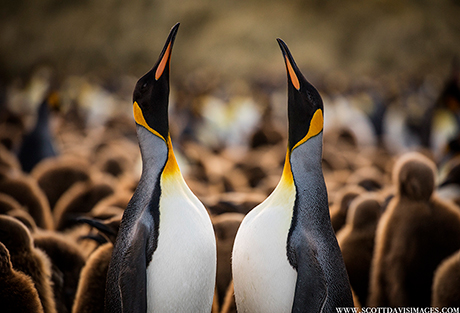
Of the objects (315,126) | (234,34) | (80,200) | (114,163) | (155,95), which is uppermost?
(234,34)

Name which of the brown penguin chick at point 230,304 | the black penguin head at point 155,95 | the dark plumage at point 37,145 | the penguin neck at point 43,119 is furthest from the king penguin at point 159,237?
the penguin neck at point 43,119

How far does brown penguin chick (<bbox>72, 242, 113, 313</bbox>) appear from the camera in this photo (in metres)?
2.33

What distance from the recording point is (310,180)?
2.14 m

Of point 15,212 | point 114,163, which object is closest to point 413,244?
point 15,212

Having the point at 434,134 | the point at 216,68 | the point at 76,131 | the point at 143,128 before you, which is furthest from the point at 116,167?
the point at 216,68

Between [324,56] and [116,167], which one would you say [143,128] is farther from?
[324,56]

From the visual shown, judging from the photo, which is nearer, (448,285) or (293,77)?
(293,77)

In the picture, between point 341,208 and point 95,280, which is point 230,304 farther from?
point 341,208

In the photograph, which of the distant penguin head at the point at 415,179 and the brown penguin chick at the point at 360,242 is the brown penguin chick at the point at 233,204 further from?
the distant penguin head at the point at 415,179

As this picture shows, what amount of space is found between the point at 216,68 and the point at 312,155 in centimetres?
2892

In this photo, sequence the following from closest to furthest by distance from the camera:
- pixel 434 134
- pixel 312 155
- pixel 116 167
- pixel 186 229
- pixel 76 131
A: 1. pixel 186 229
2. pixel 312 155
3. pixel 116 167
4. pixel 434 134
5. pixel 76 131

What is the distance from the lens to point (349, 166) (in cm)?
676

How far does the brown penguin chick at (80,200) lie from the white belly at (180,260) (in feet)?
6.82

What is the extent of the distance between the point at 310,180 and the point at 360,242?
1.15 meters
